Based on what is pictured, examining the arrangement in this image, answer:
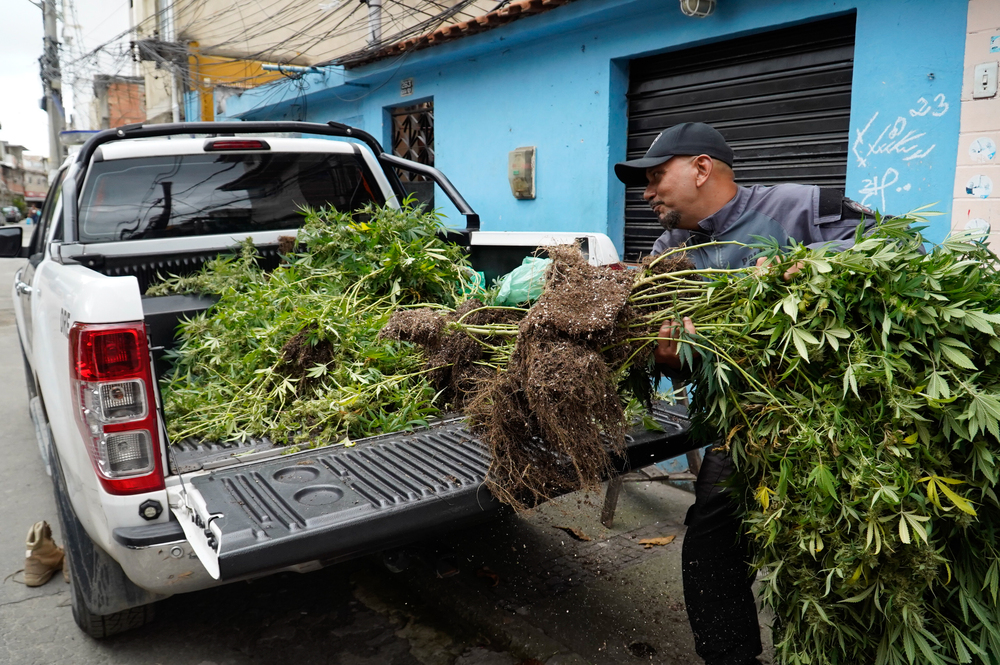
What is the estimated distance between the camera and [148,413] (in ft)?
7.07

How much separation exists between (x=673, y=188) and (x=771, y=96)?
2667 mm

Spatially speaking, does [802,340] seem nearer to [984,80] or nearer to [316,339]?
[316,339]

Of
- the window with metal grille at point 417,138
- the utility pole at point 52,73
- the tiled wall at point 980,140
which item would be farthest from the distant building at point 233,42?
the tiled wall at point 980,140

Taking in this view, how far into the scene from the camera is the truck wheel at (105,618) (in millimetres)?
2883

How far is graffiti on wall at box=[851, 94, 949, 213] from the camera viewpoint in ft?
13.2

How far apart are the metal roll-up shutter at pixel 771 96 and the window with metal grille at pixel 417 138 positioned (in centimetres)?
340

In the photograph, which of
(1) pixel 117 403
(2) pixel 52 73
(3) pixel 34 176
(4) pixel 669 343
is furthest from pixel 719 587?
(3) pixel 34 176

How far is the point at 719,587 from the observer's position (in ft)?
8.32

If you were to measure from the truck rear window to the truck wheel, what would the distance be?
73.6 inches

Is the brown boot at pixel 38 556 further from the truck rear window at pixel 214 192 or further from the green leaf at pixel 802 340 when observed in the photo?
the green leaf at pixel 802 340

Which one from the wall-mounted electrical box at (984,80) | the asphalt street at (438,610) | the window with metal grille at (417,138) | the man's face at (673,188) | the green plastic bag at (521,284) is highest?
the window with metal grille at (417,138)

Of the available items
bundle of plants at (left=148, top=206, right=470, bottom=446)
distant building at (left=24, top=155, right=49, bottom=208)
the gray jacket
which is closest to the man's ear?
the gray jacket

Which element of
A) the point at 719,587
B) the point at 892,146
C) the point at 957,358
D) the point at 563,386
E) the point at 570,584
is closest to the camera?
the point at 957,358

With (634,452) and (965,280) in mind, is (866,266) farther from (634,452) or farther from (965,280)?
(634,452)
